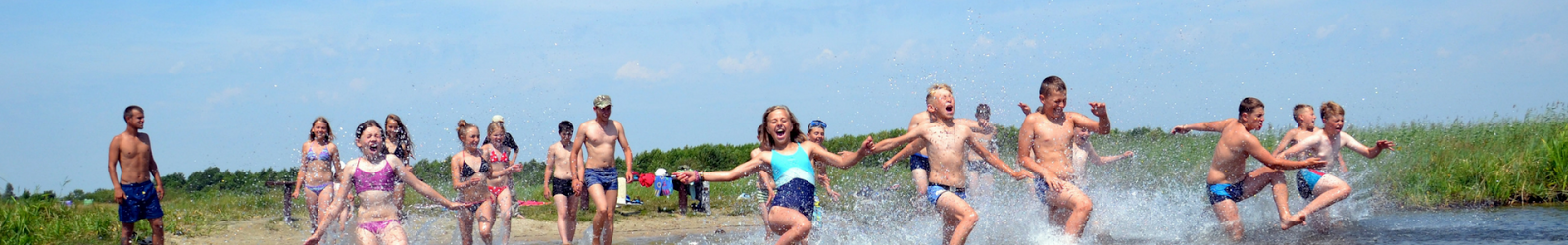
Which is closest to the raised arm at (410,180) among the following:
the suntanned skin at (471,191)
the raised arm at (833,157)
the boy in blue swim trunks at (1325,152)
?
the suntanned skin at (471,191)

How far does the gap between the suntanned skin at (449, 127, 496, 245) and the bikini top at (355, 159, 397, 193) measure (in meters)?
1.54

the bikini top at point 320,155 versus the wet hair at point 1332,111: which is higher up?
the bikini top at point 320,155

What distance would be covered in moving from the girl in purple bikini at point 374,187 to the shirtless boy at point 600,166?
2.11m

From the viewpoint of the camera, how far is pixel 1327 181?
775 centimetres

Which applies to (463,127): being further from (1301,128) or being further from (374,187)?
(1301,128)

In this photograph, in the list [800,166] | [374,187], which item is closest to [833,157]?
[800,166]

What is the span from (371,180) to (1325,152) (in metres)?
6.57

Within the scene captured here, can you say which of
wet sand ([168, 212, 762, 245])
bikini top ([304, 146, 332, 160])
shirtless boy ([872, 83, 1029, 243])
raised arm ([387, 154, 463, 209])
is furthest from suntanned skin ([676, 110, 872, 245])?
bikini top ([304, 146, 332, 160])

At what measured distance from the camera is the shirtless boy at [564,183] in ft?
28.7

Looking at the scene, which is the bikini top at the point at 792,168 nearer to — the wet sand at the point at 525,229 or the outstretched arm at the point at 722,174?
the outstretched arm at the point at 722,174

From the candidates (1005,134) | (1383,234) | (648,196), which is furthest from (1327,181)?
(1005,134)

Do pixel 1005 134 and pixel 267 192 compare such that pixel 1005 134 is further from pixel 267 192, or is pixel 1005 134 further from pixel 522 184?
pixel 267 192

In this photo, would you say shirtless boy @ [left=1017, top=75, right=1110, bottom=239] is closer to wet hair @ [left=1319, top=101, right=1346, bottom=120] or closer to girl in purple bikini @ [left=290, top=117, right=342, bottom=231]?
wet hair @ [left=1319, top=101, right=1346, bottom=120]

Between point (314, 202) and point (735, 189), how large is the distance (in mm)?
7895
